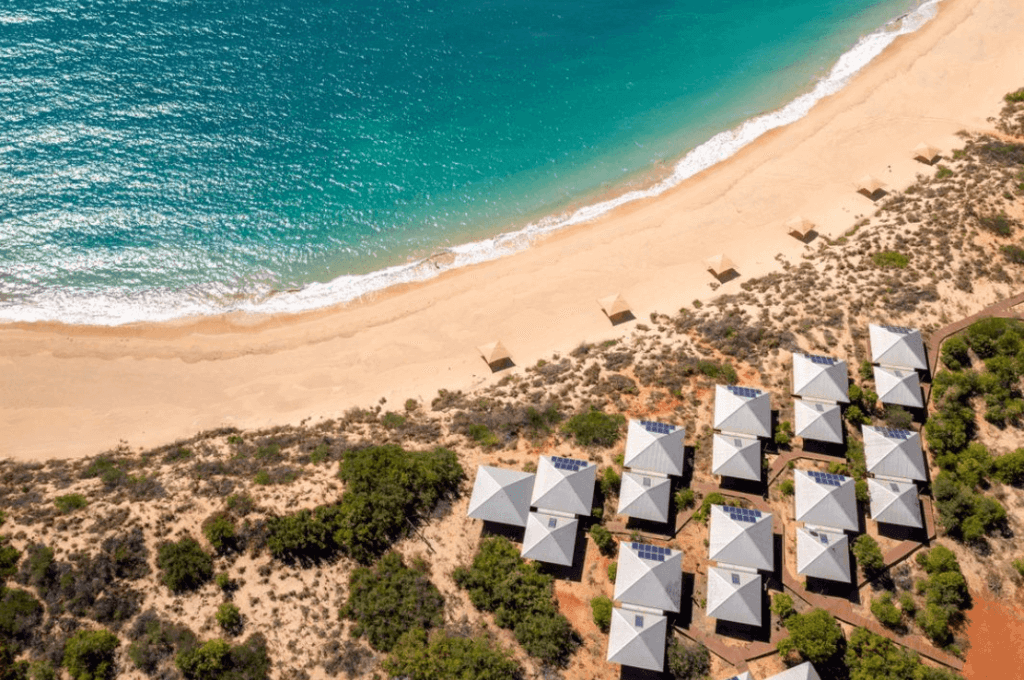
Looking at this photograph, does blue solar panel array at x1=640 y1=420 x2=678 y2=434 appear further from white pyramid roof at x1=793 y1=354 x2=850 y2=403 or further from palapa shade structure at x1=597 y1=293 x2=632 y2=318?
palapa shade structure at x1=597 y1=293 x2=632 y2=318

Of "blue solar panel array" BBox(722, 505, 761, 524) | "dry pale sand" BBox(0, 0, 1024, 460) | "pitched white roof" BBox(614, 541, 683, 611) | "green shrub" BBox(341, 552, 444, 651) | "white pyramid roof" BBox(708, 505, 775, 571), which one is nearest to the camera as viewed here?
"green shrub" BBox(341, 552, 444, 651)

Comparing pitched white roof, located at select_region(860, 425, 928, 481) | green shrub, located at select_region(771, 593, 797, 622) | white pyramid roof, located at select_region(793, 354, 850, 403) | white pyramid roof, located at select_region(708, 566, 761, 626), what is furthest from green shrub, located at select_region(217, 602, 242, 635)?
pitched white roof, located at select_region(860, 425, 928, 481)

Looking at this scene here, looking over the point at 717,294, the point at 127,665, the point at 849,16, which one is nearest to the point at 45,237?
the point at 127,665

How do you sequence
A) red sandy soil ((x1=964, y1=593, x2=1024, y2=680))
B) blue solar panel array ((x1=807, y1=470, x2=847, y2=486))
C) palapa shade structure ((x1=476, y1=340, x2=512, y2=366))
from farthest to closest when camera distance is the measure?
palapa shade structure ((x1=476, y1=340, x2=512, y2=366)) < blue solar panel array ((x1=807, y1=470, x2=847, y2=486)) < red sandy soil ((x1=964, y1=593, x2=1024, y2=680))

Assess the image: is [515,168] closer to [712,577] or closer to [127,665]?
[712,577]

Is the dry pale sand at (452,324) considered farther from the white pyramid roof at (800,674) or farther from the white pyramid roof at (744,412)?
the white pyramid roof at (800,674)

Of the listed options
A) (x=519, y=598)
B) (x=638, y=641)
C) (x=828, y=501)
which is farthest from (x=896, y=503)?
(x=519, y=598)

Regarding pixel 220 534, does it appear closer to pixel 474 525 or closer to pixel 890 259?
pixel 474 525

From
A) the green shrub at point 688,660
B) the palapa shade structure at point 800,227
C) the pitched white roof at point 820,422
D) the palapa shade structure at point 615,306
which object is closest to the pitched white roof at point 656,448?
the pitched white roof at point 820,422
